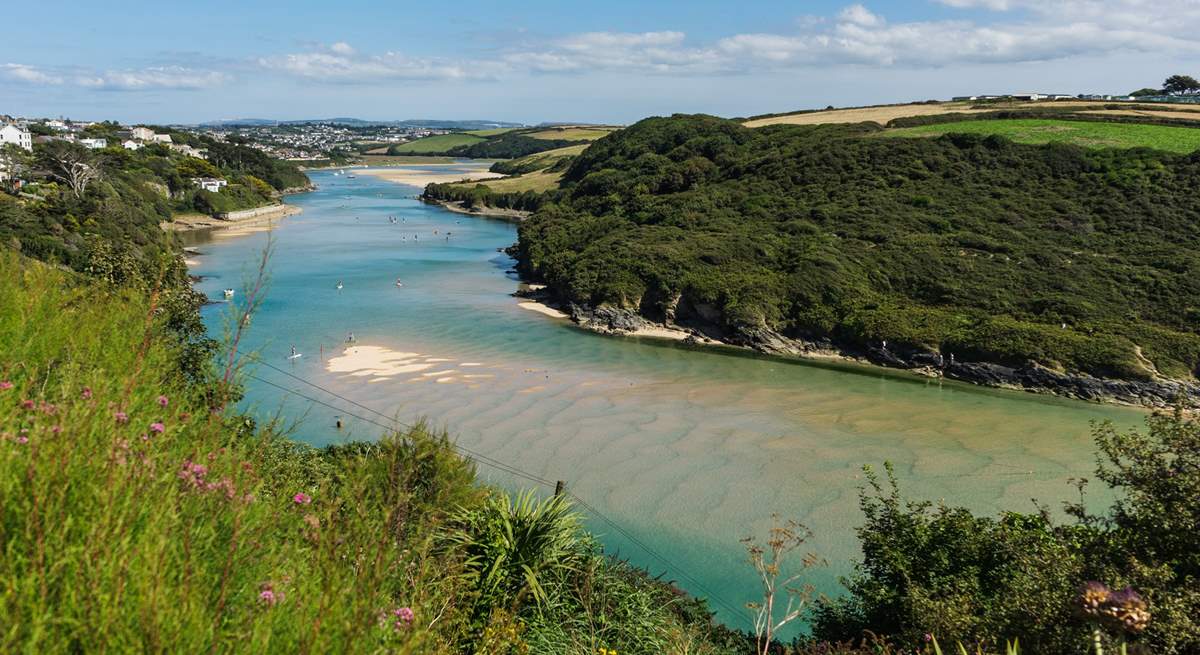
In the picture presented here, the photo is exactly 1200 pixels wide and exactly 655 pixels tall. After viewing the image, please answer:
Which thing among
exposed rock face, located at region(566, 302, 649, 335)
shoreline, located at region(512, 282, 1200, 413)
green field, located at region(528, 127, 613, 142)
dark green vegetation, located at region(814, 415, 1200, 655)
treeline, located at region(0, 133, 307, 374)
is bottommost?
shoreline, located at region(512, 282, 1200, 413)

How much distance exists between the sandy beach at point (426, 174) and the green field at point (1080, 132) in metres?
82.8

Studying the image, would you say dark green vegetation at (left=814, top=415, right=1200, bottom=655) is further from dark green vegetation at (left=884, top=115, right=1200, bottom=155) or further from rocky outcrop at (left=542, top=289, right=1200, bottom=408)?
dark green vegetation at (left=884, top=115, right=1200, bottom=155)

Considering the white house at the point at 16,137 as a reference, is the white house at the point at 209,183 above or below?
below

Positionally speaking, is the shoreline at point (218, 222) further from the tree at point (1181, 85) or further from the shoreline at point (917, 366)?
the tree at point (1181, 85)

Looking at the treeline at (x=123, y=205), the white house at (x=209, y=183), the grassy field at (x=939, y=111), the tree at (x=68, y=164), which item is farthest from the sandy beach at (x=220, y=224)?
the grassy field at (x=939, y=111)

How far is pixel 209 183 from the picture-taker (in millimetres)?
86875

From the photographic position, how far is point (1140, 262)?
133ft

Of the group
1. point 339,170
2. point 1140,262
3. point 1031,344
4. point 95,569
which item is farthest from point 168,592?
point 339,170

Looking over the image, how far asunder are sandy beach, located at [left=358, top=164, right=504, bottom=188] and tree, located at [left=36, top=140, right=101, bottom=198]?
67810 mm

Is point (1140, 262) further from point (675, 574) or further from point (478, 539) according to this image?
point (478, 539)

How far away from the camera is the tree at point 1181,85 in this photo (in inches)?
3282

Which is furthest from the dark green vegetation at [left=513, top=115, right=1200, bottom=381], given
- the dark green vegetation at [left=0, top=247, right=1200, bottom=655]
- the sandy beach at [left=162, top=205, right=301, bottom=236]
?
the sandy beach at [left=162, top=205, right=301, bottom=236]

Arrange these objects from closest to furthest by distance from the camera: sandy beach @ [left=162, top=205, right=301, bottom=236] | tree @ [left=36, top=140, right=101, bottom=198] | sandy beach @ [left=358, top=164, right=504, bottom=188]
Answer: tree @ [left=36, top=140, right=101, bottom=198]
sandy beach @ [left=162, top=205, right=301, bottom=236]
sandy beach @ [left=358, top=164, right=504, bottom=188]

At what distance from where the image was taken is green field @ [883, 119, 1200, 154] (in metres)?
53.4
